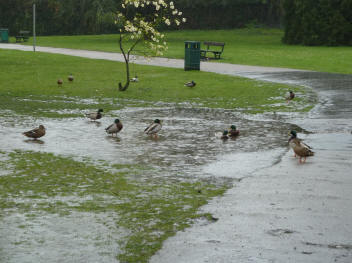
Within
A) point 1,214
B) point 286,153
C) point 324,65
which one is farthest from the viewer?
point 324,65

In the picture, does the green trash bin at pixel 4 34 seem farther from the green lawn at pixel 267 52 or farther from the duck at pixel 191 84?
the duck at pixel 191 84

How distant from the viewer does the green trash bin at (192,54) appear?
A: 3083 cm

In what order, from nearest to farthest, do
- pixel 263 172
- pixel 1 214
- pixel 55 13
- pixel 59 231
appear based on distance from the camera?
pixel 59 231
pixel 1 214
pixel 263 172
pixel 55 13

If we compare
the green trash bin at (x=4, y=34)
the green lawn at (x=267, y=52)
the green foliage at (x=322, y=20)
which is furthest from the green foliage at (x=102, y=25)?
the green foliage at (x=322, y=20)

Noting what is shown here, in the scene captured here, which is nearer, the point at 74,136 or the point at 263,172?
the point at 263,172

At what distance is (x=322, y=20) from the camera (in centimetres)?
5072

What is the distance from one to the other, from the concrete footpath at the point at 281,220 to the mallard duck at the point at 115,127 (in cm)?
391

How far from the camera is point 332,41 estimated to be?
166 ft

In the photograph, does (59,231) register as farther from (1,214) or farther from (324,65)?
(324,65)

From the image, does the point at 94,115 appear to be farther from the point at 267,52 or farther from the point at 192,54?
the point at 267,52

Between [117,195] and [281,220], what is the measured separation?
8.24ft

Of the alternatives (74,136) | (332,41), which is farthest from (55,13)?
(74,136)

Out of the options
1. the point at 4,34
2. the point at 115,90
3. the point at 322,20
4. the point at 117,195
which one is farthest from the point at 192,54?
the point at 4,34

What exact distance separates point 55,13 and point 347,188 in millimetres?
64547
